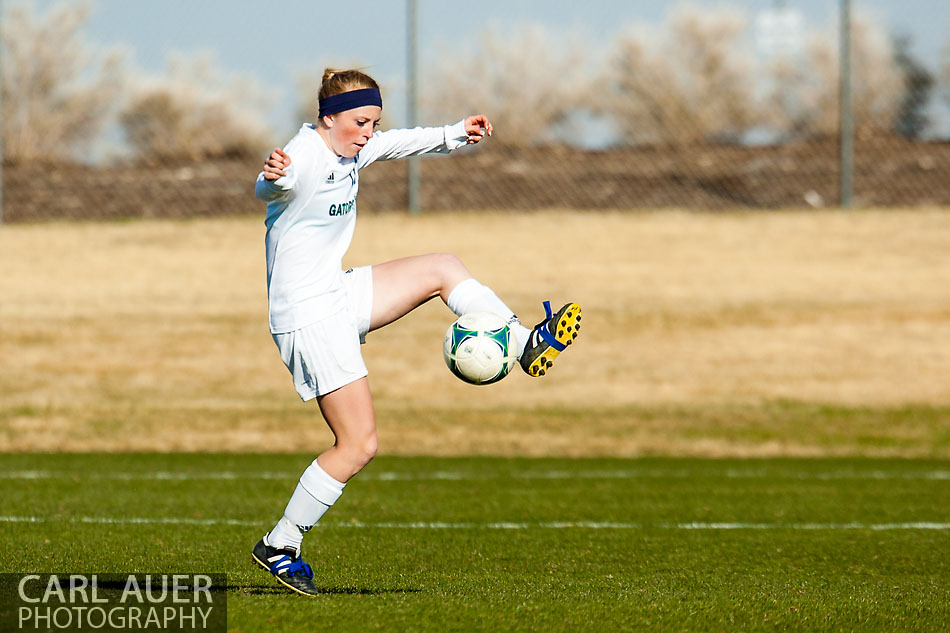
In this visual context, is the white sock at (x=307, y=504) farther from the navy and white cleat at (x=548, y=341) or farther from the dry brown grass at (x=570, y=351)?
the dry brown grass at (x=570, y=351)

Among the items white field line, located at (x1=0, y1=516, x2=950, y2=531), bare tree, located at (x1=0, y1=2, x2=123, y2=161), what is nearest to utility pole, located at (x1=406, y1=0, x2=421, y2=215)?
bare tree, located at (x1=0, y1=2, x2=123, y2=161)

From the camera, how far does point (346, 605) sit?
566 centimetres

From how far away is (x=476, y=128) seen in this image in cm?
653

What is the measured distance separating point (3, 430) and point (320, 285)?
11376 mm

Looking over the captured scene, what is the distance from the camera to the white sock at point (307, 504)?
602cm

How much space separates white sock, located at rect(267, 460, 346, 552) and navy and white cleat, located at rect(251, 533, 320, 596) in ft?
0.11

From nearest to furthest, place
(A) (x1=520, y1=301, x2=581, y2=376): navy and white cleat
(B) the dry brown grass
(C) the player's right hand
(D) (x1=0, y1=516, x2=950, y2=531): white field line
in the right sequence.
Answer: (C) the player's right hand
(A) (x1=520, y1=301, x2=581, y2=376): navy and white cleat
(D) (x1=0, y1=516, x2=950, y2=531): white field line
(B) the dry brown grass

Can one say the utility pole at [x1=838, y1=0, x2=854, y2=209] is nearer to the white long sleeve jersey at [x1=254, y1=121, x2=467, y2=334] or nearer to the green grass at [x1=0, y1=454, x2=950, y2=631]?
the green grass at [x1=0, y1=454, x2=950, y2=631]

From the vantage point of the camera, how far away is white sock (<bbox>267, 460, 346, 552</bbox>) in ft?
19.7

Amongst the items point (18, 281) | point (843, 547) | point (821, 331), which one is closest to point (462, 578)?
point (843, 547)

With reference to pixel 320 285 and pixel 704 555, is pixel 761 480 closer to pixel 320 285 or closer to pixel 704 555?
pixel 704 555

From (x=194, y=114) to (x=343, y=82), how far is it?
59.2ft

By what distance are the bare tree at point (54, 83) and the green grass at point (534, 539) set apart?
930 centimetres

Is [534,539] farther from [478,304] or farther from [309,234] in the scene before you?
[309,234]
